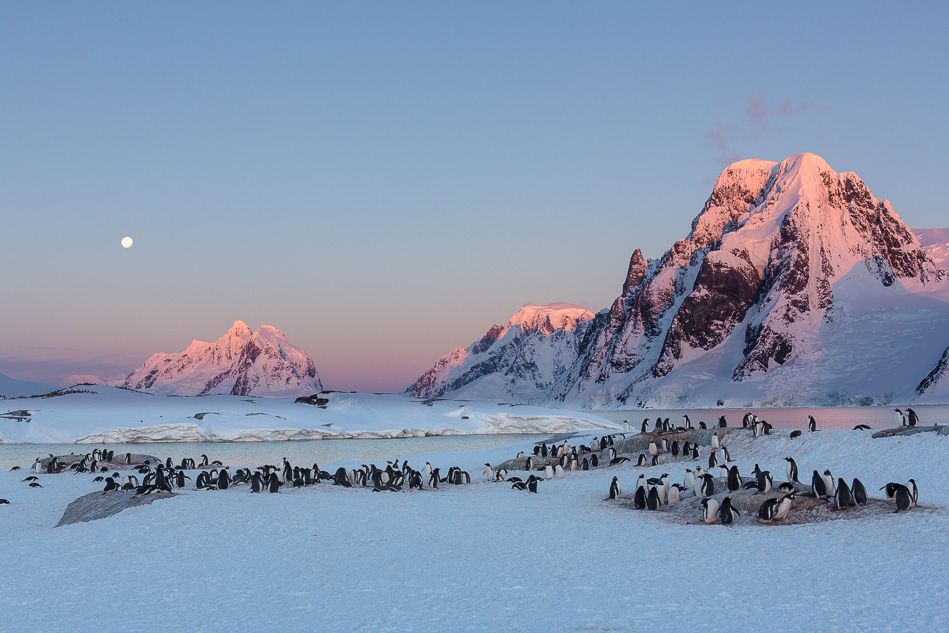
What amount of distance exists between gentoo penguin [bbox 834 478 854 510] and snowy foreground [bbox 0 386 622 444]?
55.5 meters

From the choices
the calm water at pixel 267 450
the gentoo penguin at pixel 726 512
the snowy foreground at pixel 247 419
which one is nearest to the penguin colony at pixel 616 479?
the gentoo penguin at pixel 726 512

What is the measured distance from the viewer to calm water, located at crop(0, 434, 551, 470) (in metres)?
44.9

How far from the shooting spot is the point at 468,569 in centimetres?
1110

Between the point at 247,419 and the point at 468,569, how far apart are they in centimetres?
5950

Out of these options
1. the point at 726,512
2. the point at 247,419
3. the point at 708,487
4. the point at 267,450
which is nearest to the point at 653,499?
the point at 708,487

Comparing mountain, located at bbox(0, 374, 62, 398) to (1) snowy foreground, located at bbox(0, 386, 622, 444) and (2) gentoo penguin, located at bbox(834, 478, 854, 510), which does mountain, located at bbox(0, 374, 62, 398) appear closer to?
(1) snowy foreground, located at bbox(0, 386, 622, 444)

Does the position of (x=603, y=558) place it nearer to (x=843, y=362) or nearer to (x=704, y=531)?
(x=704, y=531)

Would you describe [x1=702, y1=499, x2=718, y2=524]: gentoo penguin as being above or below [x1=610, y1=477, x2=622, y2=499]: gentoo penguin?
above

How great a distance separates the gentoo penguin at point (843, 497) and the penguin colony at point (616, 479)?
0.06ft

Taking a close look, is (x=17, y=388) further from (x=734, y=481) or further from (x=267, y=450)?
(x=734, y=481)

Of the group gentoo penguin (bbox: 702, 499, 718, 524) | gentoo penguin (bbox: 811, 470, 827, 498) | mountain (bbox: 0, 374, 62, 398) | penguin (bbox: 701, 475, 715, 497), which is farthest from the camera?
mountain (bbox: 0, 374, 62, 398)

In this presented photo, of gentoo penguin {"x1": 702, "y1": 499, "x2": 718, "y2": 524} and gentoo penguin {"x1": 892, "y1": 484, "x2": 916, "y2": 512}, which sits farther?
gentoo penguin {"x1": 702, "y1": 499, "x2": 718, "y2": 524}

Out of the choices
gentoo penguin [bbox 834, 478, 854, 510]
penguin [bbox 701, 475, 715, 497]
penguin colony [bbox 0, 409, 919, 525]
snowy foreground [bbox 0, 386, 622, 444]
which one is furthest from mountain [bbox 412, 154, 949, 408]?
gentoo penguin [bbox 834, 478, 854, 510]

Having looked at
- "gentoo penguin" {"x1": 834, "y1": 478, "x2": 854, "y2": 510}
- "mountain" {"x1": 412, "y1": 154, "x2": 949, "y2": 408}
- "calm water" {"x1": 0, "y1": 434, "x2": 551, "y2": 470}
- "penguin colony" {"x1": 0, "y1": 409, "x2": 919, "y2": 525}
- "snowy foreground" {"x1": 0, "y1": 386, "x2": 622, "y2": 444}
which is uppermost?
"mountain" {"x1": 412, "y1": 154, "x2": 949, "y2": 408}
